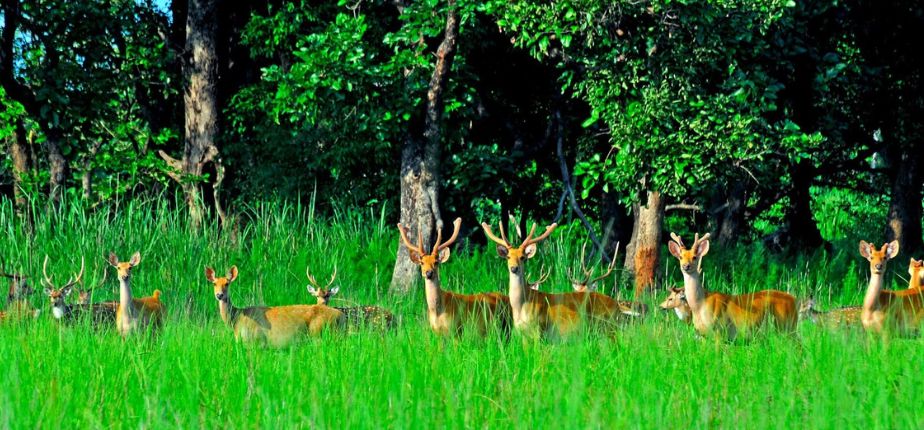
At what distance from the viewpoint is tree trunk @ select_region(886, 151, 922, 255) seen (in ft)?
52.5

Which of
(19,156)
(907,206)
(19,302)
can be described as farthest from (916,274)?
(19,156)

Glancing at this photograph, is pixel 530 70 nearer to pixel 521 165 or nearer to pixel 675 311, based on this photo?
pixel 521 165

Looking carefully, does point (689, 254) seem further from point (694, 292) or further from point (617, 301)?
point (617, 301)

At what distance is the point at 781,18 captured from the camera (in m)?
12.1

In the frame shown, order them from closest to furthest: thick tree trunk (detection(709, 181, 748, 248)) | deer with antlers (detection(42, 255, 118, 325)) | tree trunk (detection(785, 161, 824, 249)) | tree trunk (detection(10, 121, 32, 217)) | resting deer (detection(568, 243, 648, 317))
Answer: deer with antlers (detection(42, 255, 118, 325))
resting deer (detection(568, 243, 648, 317))
thick tree trunk (detection(709, 181, 748, 248))
tree trunk (detection(785, 161, 824, 249))
tree trunk (detection(10, 121, 32, 217))

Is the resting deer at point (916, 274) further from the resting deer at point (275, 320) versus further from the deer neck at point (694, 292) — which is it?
the resting deer at point (275, 320)

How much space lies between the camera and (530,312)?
340 inches

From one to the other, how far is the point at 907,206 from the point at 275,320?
32.4 ft

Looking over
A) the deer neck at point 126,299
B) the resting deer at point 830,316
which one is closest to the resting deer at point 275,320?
the deer neck at point 126,299

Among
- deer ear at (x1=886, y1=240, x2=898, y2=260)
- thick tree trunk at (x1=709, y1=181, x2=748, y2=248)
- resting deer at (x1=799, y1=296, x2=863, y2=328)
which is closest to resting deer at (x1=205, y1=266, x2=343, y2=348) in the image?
resting deer at (x1=799, y1=296, x2=863, y2=328)

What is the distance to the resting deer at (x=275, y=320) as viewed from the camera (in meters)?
9.13

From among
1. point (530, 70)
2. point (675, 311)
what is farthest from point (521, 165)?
point (675, 311)

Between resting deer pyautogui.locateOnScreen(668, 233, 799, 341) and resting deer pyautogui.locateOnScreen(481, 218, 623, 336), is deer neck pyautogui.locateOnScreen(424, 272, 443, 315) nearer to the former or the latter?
resting deer pyautogui.locateOnScreen(481, 218, 623, 336)

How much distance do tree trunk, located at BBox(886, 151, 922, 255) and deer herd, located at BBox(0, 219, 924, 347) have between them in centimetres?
666
